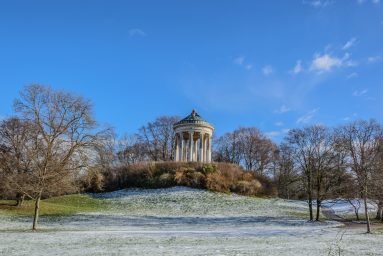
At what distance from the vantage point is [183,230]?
2738 cm

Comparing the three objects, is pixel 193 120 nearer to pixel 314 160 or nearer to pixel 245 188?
pixel 245 188

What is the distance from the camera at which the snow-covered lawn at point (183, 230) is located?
16.0m

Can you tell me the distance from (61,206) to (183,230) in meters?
21.3

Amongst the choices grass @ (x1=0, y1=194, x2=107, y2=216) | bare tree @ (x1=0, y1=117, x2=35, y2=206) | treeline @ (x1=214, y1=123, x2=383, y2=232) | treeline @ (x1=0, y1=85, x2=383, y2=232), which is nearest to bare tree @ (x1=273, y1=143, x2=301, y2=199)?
treeline @ (x1=0, y1=85, x2=383, y2=232)

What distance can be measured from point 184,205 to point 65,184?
16424 mm

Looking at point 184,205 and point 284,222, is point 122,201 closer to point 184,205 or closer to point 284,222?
point 184,205

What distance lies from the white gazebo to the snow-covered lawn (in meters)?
12.1

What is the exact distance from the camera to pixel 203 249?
16.0 m

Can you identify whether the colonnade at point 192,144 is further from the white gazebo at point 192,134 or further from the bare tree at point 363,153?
the bare tree at point 363,153

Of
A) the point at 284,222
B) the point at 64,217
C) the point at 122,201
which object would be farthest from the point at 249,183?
the point at 64,217

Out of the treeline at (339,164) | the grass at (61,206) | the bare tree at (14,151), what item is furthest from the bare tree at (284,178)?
the bare tree at (14,151)

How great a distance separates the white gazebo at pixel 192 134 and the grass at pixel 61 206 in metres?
16.6

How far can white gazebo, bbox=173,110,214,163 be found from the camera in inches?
2482

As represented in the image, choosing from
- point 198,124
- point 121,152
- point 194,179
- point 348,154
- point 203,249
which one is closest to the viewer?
point 203,249
